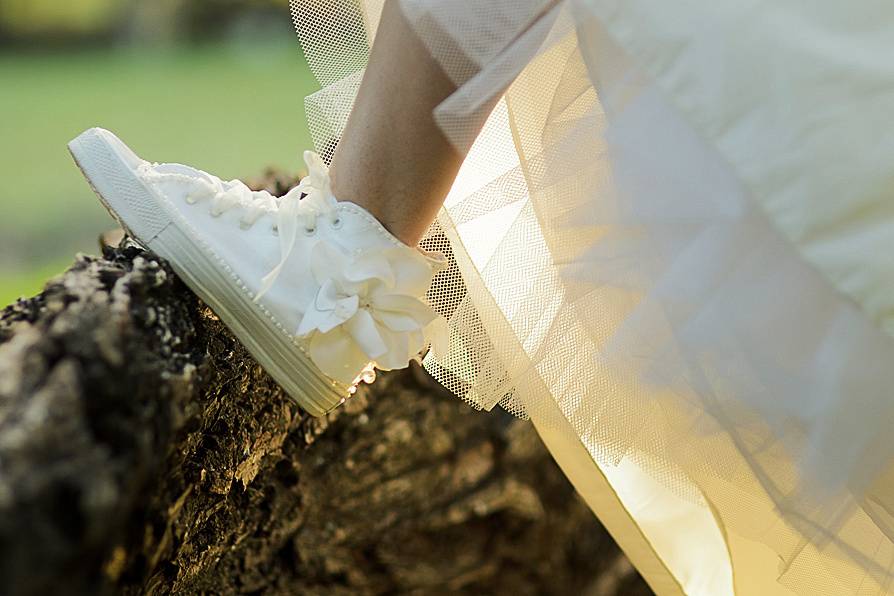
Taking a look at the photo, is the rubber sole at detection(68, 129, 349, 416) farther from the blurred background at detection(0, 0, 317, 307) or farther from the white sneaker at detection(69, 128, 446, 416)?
the blurred background at detection(0, 0, 317, 307)

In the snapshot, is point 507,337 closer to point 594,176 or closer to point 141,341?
point 594,176

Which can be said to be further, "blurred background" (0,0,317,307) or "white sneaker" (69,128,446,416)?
"blurred background" (0,0,317,307)

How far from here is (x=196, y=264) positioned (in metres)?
0.66

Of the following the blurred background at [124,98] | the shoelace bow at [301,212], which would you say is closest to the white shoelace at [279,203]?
the shoelace bow at [301,212]

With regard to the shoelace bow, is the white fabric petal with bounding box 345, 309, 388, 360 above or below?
below

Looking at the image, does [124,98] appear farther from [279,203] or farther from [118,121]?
[279,203]

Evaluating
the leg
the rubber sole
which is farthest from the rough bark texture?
the leg

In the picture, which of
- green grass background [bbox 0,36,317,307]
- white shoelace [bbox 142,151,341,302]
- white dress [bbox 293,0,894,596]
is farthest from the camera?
green grass background [bbox 0,36,317,307]

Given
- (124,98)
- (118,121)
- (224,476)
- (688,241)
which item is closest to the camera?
(688,241)

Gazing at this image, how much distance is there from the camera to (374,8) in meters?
0.75

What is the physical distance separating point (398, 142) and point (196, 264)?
17 centimetres

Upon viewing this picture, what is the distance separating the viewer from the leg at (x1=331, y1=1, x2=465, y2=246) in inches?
25.4

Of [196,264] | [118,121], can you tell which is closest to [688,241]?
[196,264]

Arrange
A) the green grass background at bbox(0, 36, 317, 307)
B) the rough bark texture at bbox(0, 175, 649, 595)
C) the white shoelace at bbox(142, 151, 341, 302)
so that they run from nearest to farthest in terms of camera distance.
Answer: the rough bark texture at bbox(0, 175, 649, 595)
the white shoelace at bbox(142, 151, 341, 302)
the green grass background at bbox(0, 36, 317, 307)
